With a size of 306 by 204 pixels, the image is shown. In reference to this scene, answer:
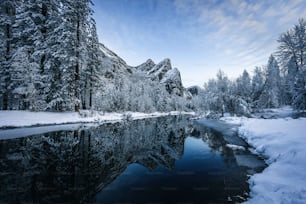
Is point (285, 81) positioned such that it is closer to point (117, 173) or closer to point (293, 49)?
point (293, 49)

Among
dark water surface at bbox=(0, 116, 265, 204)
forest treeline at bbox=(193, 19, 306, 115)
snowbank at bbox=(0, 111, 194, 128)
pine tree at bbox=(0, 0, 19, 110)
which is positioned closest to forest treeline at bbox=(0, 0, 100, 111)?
pine tree at bbox=(0, 0, 19, 110)

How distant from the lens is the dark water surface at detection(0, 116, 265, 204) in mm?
3836

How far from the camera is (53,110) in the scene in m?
17.2

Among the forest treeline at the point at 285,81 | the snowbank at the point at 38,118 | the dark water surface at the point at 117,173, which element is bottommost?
the dark water surface at the point at 117,173

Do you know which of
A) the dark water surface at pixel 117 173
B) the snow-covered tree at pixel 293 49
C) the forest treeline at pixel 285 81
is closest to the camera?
the dark water surface at pixel 117 173

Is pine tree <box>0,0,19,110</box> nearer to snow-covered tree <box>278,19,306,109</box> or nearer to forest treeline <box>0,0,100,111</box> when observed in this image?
forest treeline <box>0,0,100,111</box>

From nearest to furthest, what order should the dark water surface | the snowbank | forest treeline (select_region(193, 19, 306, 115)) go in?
the dark water surface < the snowbank < forest treeline (select_region(193, 19, 306, 115))

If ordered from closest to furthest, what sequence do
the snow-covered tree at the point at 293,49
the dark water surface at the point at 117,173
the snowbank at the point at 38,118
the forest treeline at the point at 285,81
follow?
the dark water surface at the point at 117,173 → the snowbank at the point at 38,118 → the forest treeline at the point at 285,81 → the snow-covered tree at the point at 293,49

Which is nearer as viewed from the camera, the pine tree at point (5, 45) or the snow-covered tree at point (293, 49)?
the pine tree at point (5, 45)

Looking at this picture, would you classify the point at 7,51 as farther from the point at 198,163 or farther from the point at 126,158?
the point at 198,163

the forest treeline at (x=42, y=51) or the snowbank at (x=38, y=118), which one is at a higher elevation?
the forest treeline at (x=42, y=51)

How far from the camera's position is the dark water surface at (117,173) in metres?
3.84

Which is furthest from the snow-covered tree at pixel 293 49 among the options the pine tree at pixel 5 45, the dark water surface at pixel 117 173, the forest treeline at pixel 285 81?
the pine tree at pixel 5 45

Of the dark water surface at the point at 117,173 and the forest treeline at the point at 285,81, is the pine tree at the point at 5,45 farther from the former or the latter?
the forest treeline at the point at 285,81
